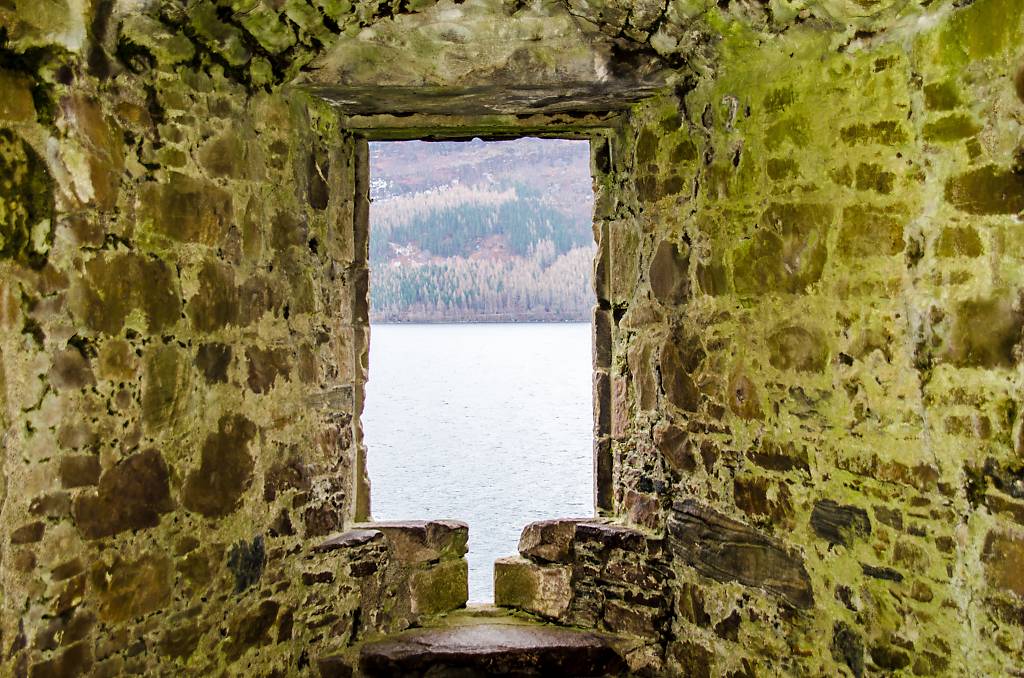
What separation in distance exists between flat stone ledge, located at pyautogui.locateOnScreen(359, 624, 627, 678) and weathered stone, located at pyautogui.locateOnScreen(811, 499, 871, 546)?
91 cm

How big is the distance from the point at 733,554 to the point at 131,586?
1.59 metres

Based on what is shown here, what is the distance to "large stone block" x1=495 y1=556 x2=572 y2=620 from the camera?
8.93 feet

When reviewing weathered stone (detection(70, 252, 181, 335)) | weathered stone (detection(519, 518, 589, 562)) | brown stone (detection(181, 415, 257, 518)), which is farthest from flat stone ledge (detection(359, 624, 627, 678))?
weathered stone (detection(70, 252, 181, 335))

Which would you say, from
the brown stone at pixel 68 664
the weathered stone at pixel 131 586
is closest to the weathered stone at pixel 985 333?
the weathered stone at pixel 131 586

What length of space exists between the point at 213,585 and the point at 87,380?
27.0 inches

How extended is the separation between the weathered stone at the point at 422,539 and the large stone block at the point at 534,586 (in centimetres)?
18

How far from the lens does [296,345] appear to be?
2.38m

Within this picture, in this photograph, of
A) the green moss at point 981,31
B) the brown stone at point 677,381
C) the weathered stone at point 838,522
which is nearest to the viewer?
the green moss at point 981,31

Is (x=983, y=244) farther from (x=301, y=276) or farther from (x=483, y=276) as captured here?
(x=483, y=276)

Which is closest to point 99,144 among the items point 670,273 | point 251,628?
point 251,628

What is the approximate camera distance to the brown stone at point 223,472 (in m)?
2.07

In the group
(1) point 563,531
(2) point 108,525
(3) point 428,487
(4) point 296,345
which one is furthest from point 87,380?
(3) point 428,487

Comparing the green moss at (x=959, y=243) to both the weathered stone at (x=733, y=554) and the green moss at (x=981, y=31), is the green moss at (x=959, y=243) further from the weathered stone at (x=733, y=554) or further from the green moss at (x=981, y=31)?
the weathered stone at (x=733, y=554)

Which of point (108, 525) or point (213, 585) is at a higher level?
point (108, 525)
